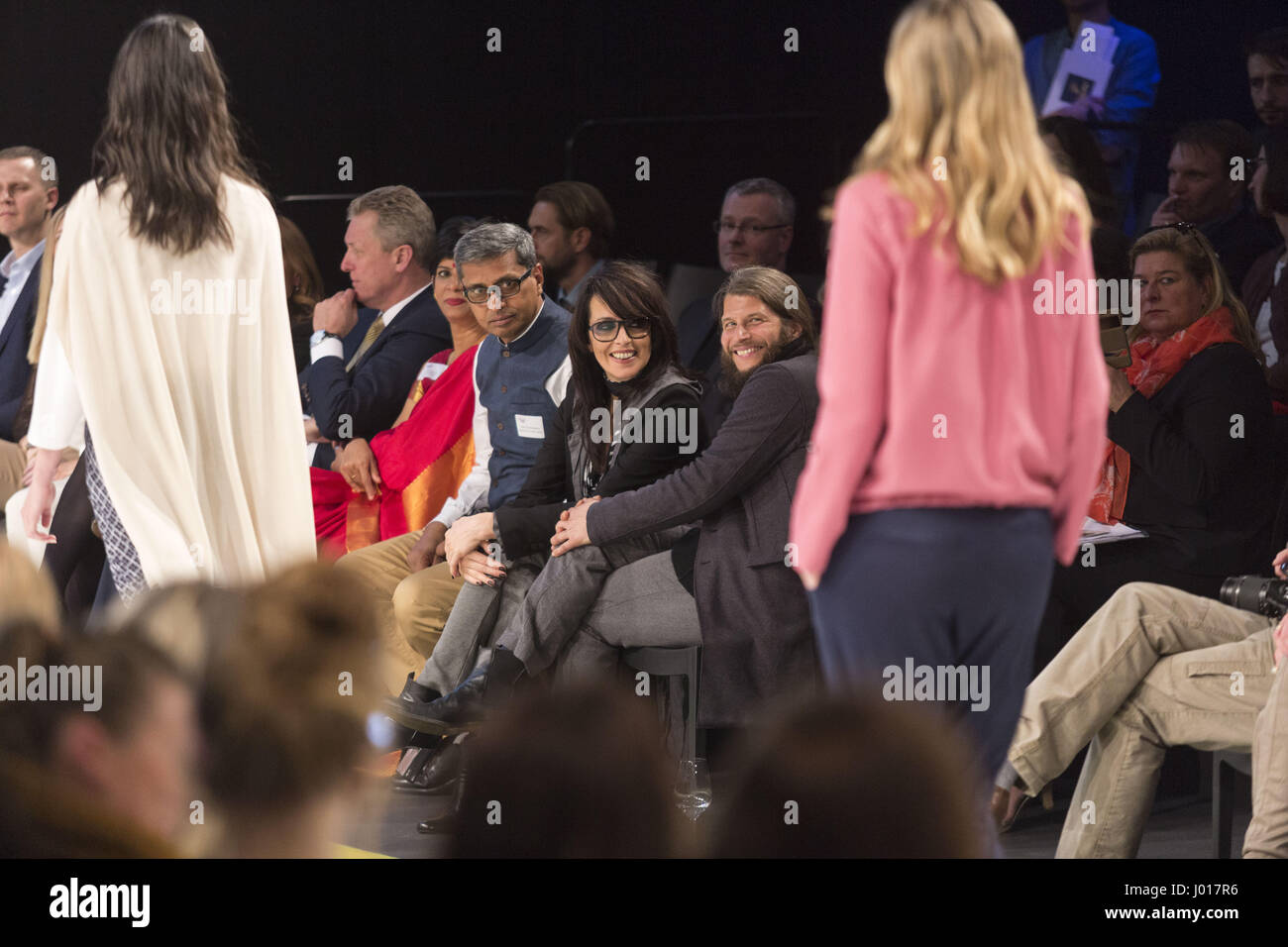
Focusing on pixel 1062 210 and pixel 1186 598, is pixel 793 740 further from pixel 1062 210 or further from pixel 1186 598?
pixel 1186 598

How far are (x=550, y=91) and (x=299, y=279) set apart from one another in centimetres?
79

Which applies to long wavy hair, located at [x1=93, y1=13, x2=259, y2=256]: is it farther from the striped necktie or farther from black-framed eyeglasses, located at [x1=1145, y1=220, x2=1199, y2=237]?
black-framed eyeglasses, located at [x1=1145, y1=220, x2=1199, y2=237]

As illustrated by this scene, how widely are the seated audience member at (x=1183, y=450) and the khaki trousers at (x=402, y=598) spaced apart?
140 cm

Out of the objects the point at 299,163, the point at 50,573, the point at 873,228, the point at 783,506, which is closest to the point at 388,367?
the point at 299,163

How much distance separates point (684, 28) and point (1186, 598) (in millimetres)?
1715

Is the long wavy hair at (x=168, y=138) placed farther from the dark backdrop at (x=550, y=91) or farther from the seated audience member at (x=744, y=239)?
the seated audience member at (x=744, y=239)

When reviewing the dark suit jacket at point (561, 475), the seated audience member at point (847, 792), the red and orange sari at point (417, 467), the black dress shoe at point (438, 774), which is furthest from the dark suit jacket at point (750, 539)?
the seated audience member at point (847, 792)

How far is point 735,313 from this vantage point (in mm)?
3176

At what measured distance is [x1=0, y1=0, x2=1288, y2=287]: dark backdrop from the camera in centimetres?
333

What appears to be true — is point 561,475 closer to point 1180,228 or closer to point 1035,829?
point 1035,829

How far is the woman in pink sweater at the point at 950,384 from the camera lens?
2.40 metres

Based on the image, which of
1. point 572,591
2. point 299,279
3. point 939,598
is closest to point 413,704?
point 572,591

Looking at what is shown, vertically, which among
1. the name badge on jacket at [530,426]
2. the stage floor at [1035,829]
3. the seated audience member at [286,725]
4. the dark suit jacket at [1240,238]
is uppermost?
the dark suit jacket at [1240,238]

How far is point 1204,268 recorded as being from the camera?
3.16 m
